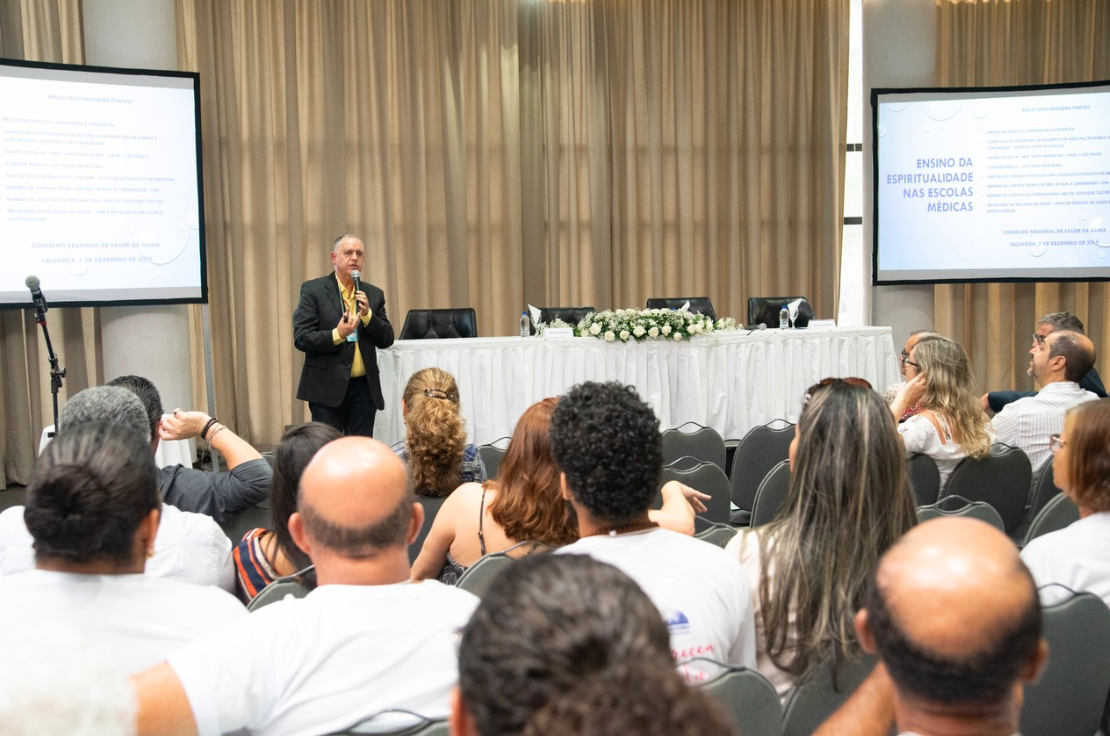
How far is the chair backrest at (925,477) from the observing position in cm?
362

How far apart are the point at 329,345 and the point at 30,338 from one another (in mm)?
2871

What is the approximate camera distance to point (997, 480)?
142 inches

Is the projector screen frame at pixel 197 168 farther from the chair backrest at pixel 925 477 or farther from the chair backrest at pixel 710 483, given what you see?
the chair backrest at pixel 925 477

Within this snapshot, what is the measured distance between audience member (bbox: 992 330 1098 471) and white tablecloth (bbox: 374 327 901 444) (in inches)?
99.7

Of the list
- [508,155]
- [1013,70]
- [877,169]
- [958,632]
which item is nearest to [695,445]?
[958,632]

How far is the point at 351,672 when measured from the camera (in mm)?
1394

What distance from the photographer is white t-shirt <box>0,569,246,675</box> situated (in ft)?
4.92

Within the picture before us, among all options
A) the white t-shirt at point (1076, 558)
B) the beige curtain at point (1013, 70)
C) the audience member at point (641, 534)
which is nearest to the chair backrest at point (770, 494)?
the white t-shirt at point (1076, 558)

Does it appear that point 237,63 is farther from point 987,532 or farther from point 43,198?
point 987,532

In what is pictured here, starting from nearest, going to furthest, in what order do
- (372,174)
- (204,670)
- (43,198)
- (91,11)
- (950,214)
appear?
(204,670) → (43,198) → (91,11) → (950,214) → (372,174)

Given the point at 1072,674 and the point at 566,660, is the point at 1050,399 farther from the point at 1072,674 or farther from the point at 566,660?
the point at 566,660

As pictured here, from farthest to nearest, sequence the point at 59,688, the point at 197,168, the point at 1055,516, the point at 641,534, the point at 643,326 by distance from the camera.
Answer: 1. the point at 643,326
2. the point at 197,168
3. the point at 1055,516
4. the point at 641,534
5. the point at 59,688

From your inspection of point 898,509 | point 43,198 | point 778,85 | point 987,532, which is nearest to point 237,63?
point 43,198

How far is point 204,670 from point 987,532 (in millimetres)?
1003
